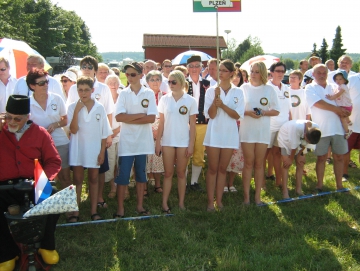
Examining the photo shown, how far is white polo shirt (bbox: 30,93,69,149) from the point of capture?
15.4 ft

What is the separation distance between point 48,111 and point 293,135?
352 centimetres

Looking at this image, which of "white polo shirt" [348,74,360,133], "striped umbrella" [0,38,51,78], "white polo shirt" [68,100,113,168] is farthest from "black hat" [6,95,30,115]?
"white polo shirt" [348,74,360,133]

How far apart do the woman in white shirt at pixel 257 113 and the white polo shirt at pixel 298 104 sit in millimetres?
1192

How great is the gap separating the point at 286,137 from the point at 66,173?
3.30m

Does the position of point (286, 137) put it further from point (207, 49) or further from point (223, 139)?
point (207, 49)

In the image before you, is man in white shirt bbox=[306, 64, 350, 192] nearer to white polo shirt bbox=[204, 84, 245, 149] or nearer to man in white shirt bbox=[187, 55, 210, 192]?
white polo shirt bbox=[204, 84, 245, 149]

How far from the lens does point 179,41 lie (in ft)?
145

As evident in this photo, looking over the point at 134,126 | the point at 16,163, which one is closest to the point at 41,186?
the point at 16,163

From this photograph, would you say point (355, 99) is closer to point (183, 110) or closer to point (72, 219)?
point (183, 110)

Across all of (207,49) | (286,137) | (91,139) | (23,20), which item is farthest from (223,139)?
(207,49)

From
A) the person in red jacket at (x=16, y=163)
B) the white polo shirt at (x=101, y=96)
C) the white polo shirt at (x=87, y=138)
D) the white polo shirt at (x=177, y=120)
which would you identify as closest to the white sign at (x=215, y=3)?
the white polo shirt at (x=177, y=120)

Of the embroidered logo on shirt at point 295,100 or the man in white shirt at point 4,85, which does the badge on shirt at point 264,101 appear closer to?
the embroidered logo on shirt at point 295,100

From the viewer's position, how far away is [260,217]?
5.04 m

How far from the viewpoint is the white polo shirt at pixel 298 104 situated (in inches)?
250
